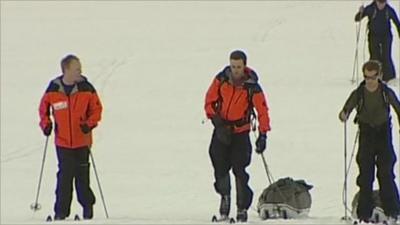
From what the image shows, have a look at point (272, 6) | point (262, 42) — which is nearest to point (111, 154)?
point (262, 42)

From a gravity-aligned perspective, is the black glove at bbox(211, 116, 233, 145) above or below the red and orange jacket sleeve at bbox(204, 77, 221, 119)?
below

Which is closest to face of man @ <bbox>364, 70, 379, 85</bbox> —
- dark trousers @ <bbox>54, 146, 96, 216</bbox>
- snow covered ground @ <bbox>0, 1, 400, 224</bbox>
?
snow covered ground @ <bbox>0, 1, 400, 224</bbox>

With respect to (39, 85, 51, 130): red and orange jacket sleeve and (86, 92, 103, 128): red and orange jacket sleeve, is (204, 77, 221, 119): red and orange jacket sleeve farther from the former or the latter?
(39, 85, 51, 130): red and orange jacket sleeve

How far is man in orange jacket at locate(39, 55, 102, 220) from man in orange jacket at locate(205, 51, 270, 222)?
1122 mm

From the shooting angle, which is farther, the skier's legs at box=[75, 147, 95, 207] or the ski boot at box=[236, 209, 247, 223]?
the skier's legs at box=[75, 147, 95, 207]

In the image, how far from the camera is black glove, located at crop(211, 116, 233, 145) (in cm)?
1002

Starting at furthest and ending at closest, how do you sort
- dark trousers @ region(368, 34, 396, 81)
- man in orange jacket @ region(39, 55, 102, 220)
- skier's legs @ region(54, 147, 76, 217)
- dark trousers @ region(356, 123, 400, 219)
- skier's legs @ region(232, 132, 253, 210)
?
dark trousers @ region(368, 34, 396, 81) → skier's legs @ region(54, 147, 76, 217) → man in orange jacket @ region(39, 55, 102, 220) → skier's legs @ region(232, 132, 253, 210) → dark trousers @ region(356, 123, 400, 219)

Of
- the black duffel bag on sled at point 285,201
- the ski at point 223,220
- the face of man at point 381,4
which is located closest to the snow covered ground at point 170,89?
the ski at point 223,220

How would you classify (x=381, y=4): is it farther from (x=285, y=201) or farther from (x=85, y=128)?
(x=85, y=128)

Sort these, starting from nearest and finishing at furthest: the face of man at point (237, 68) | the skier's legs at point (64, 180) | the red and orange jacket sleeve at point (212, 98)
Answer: the face of man at point (237, 68), the red and orange jacket sleeve at point (212, 98), the skier's legs at point (64, 180)

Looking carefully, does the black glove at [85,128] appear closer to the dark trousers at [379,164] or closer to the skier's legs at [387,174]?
the dark trousers at [379,164]

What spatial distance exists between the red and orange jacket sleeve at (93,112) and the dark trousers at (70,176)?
0.96 ft

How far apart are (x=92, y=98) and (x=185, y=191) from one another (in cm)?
330

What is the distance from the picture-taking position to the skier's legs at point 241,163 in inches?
398
